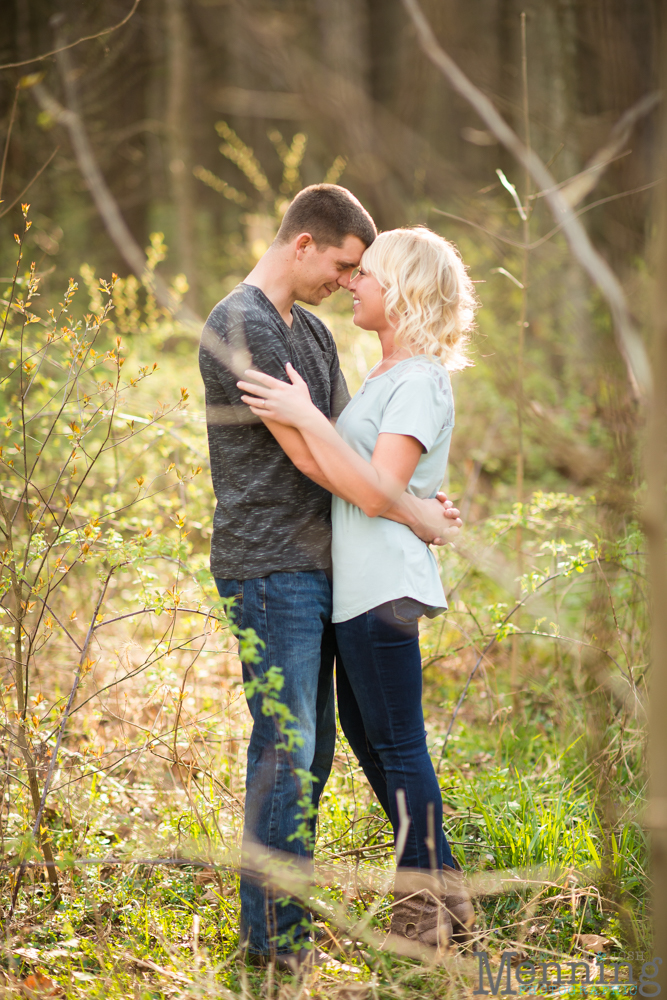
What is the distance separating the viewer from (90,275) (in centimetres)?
372

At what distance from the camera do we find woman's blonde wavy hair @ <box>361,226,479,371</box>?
2066 millimetres

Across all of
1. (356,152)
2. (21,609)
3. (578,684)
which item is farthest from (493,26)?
(21,609)

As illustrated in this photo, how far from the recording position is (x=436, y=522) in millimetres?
2141

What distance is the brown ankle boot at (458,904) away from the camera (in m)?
2.15

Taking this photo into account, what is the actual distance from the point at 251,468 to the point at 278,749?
754 mm

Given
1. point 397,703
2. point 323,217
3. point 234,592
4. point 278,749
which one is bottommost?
point 278,749

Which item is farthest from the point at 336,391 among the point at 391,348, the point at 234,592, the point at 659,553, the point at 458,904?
the point at 458,904

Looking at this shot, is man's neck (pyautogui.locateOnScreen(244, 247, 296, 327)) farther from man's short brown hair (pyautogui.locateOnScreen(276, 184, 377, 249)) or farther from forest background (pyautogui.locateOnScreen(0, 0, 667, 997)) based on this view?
forest background (pyautogui.locateOnScreen(0, 0, 667, 997))

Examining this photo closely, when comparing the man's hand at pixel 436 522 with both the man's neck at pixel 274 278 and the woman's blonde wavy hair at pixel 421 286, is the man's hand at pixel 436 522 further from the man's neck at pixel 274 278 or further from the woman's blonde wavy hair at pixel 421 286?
the man's neck at pixel 274 278

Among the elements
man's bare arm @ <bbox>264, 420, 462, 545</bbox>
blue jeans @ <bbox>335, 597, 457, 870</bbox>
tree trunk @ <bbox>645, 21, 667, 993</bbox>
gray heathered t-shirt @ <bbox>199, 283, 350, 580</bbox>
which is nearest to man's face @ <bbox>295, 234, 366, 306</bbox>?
gray heathered t-shirt @ <bbox>199, 283, 350, 580</bbox>

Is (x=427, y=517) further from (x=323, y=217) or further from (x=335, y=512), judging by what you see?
(x=323, y=217)

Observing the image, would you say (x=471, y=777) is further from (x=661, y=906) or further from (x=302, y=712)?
(x=661, y=906)

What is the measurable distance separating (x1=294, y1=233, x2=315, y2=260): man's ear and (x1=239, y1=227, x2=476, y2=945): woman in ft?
0.55

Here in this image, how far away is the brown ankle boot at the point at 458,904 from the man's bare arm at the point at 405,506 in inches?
38.3
